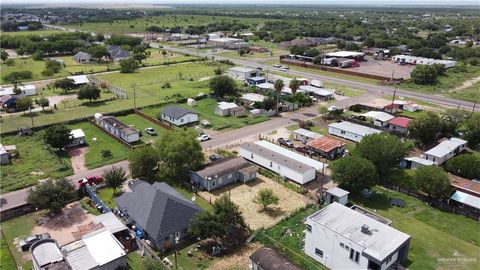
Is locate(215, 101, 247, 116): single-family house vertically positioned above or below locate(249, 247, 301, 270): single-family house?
above

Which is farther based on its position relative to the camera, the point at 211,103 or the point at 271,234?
the point at 211,103

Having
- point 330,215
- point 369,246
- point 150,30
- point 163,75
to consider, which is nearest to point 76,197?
point 330,215

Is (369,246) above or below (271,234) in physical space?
above

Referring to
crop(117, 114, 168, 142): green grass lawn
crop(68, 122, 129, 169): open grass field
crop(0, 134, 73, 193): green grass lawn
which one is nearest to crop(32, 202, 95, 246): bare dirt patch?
crop(0, 134, 73, 193): green grass lawn

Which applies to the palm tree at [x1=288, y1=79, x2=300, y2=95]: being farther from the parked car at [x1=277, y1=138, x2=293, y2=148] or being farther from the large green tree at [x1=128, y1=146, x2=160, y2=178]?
the large green tree at [x1=128, y1=146, x2=160, y2=178]

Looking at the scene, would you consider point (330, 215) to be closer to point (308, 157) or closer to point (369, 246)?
point (369, 246)

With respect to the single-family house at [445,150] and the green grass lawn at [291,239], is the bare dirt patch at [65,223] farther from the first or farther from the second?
the single-family house at [445,150]

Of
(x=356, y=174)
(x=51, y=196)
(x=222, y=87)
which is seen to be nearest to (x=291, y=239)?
(x=356, y=174)
